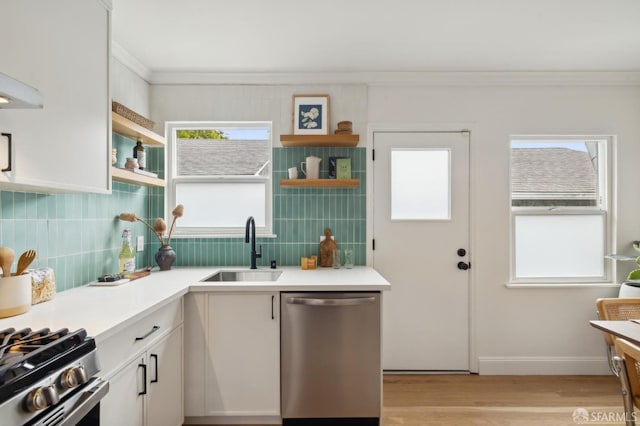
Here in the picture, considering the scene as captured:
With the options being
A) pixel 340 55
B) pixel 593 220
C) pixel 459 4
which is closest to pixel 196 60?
pixel 340 55

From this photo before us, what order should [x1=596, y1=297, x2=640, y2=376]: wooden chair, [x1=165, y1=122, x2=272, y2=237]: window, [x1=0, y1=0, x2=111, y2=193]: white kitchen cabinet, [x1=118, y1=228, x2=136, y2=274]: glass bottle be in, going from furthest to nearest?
[x1=165, y1=122, x2=272, y2=237]: window
[x1=118, y1=228, x2=136, y2=274]: glass bottle
[x1=596, y1=297, x2=640, y2=376]: wooden chair
[x1=0, y1=0, x2=111, y2=193]: white kitchen cabinet

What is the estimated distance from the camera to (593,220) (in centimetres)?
290

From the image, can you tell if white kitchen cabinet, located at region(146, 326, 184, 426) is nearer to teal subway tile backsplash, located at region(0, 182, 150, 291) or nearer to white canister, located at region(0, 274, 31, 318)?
white canister, located at region(0, 274, 31, 318)

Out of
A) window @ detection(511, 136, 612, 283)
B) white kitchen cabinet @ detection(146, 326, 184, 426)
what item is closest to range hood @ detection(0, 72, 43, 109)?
white kitchen cabinet @ detection(146, 326, 184, 426)

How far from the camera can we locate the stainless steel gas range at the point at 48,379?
823 millimetres

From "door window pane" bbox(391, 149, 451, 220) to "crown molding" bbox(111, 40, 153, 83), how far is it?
2082mm

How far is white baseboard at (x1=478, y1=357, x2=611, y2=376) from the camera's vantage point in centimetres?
281

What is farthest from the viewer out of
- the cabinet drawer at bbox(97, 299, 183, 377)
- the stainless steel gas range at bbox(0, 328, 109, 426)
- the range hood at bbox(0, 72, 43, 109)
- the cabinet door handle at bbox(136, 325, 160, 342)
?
the cabinet door handle at bbox(136, 325, 160, 342)

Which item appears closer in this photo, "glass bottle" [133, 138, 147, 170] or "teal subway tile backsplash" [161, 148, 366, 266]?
"glass bottle" [133, 138, 147, 170]

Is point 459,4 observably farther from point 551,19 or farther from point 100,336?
point 100,336

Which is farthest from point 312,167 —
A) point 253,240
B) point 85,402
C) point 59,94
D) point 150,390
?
point 85,402

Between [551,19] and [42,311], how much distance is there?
122 inches

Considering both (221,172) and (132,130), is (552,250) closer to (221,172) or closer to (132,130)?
(221,172)

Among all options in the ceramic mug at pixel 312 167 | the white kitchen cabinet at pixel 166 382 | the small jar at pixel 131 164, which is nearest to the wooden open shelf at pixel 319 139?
the ceramic mug at pixel 312 167
